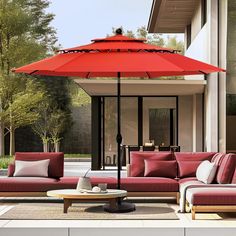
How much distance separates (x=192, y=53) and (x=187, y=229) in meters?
13.2

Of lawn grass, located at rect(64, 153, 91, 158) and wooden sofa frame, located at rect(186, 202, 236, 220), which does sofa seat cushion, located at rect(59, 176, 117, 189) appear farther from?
lawn grass, located at rect(64, 153, 91, 158)

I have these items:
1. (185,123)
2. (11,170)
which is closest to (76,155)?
(185,123)

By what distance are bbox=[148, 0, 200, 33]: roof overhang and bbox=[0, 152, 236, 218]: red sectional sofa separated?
7.99 metres

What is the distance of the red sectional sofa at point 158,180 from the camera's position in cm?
992

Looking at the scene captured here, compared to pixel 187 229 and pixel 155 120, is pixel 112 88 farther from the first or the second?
pixel 187 229

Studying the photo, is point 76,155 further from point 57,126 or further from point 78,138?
point 57,126

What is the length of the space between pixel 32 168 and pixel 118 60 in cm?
335

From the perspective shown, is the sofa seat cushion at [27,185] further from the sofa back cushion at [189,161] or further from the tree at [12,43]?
the tree at [12,43]

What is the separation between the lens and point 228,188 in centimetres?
1027

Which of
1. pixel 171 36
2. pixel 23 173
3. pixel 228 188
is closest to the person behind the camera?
pixel 228 188

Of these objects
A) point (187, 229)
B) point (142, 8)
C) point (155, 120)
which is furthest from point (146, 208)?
point (142, 8)

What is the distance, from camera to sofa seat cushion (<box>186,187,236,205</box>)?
32.3 ft

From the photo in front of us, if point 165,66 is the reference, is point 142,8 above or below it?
above

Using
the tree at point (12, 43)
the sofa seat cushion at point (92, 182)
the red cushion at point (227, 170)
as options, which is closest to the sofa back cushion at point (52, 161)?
the sofa seat cushion at point (92, 182)
